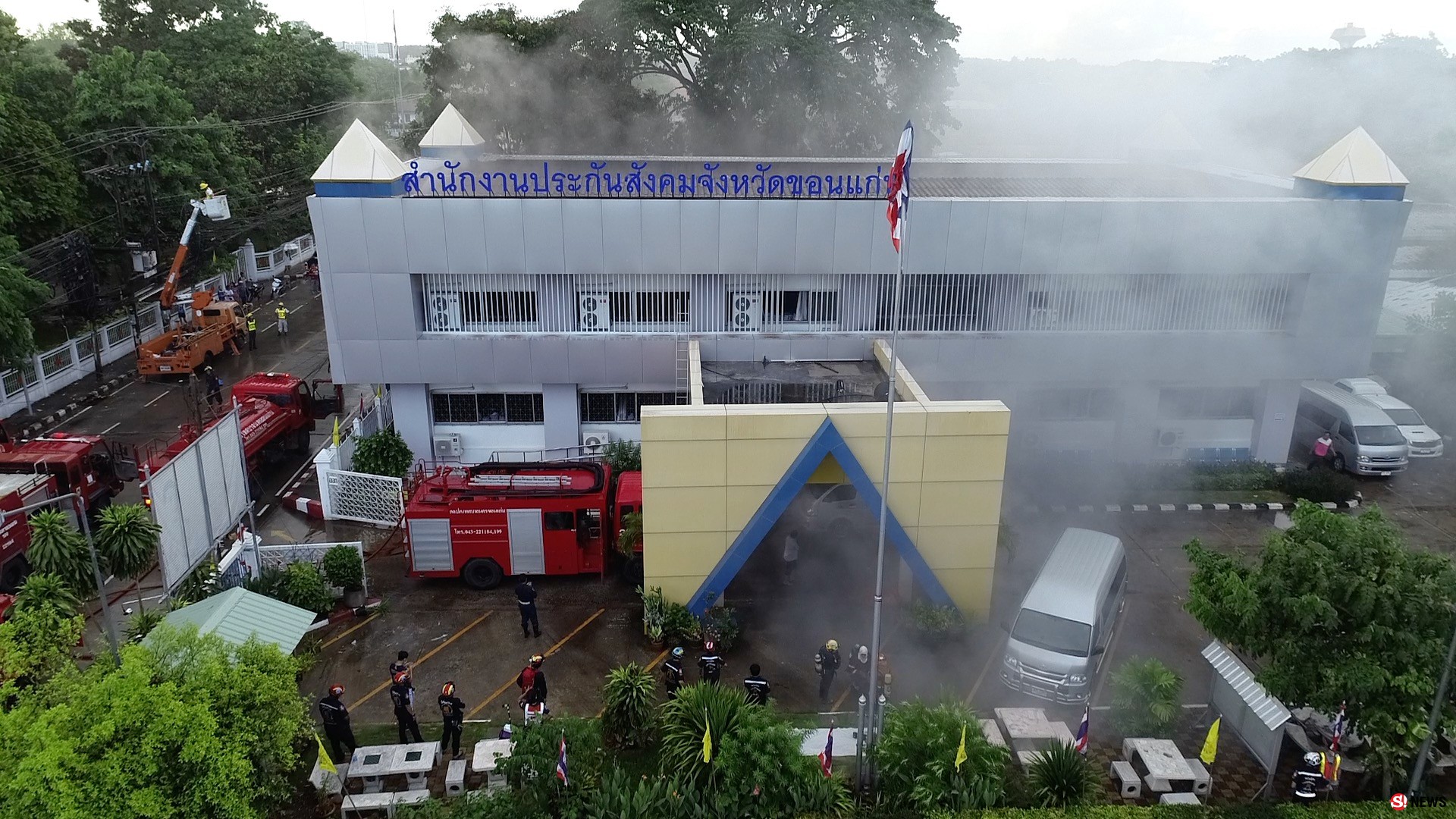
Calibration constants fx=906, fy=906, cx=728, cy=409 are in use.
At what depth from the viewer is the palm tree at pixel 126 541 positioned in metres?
13.2

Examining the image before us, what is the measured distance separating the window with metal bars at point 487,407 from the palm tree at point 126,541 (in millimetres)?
6830

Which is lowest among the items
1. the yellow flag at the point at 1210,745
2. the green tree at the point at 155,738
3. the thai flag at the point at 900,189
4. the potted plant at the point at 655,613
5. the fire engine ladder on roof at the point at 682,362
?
the potted plant at the point at 655,613

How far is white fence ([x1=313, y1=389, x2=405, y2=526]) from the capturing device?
59.4 feet

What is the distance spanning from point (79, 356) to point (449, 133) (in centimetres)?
1405

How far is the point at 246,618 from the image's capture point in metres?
12.2

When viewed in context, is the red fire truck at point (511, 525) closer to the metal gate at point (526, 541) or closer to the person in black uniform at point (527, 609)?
the metal gate at point (526, 541)

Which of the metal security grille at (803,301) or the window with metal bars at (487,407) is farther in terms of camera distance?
the window with metal bars at (487,407)

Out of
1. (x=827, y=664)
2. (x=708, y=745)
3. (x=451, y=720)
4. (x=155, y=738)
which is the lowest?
(x=451, y=720)

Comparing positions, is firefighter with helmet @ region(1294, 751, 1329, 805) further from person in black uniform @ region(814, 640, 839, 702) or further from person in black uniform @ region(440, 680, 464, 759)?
person in black uniform @ region(440, 680, 464, 759)

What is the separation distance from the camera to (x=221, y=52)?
46625mm

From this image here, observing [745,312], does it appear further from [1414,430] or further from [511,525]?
[1414,430]

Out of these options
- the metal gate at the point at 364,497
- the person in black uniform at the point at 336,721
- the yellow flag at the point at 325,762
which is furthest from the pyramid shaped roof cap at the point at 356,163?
the yellow flag at the point at 325,762

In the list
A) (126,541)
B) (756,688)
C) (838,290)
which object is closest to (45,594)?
(126,541)

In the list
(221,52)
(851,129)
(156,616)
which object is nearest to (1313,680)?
(156,616)
